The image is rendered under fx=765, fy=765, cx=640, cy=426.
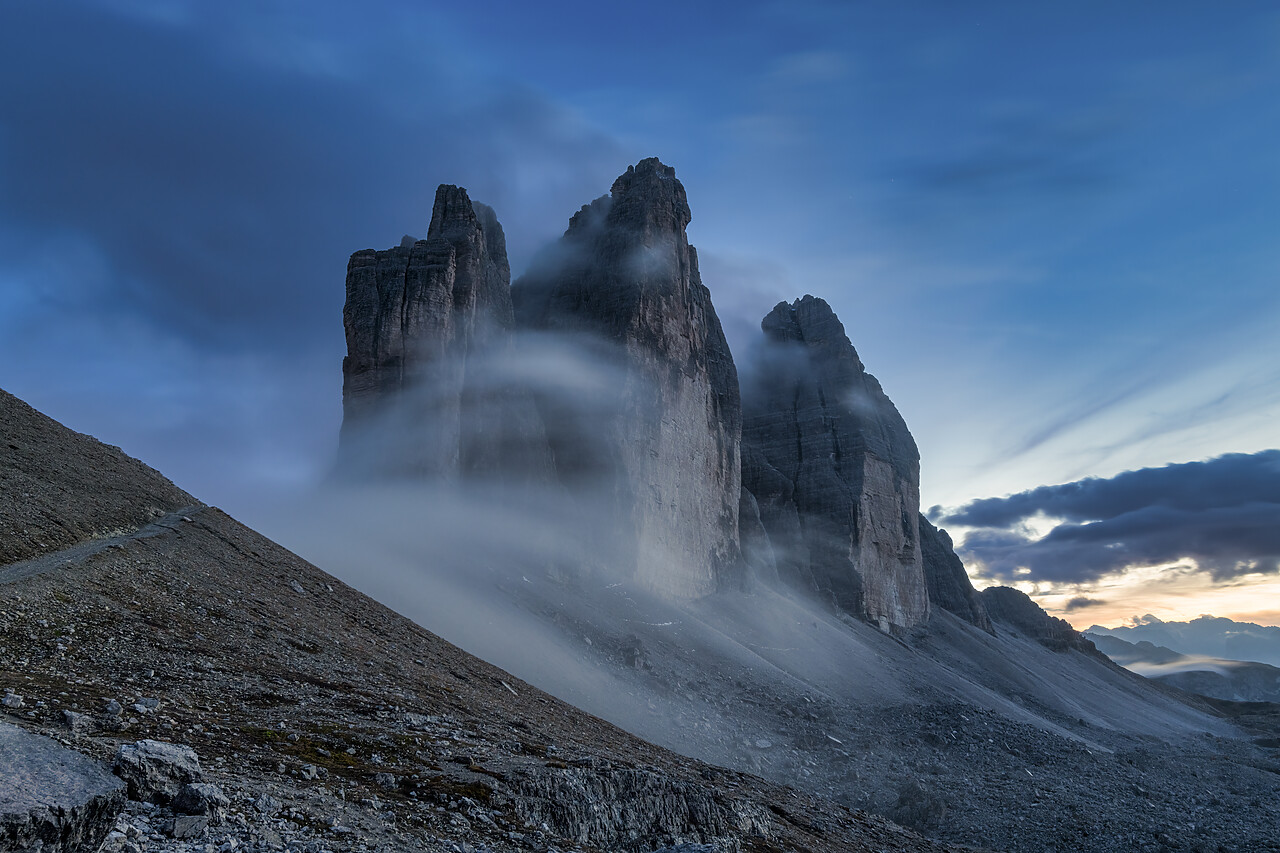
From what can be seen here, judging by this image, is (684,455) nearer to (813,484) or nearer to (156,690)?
(813,484)

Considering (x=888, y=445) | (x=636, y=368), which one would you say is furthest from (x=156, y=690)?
(x=888, y=445)

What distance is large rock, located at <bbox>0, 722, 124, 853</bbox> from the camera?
5.69 metres

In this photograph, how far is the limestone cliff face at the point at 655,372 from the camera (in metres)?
64.9

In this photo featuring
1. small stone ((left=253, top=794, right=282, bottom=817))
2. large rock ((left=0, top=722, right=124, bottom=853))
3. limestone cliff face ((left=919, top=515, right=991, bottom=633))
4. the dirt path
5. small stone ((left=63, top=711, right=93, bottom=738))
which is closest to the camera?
large rock ((left=0, top=722, right=124, bottom=853))

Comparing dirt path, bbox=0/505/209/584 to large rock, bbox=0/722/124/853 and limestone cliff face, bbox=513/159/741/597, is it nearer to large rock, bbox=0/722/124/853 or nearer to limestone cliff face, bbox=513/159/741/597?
large rock, bbox=0/722/124/853

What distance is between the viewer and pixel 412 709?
16828 mm

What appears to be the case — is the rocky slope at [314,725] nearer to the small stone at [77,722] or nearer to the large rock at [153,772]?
the small stone at [77,722]

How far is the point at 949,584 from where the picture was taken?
11856 cm

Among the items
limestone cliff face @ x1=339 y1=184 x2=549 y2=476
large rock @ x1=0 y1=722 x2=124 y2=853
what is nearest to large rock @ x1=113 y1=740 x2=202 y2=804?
large rock @ x1=0 y1=722 x2=124 y2=853

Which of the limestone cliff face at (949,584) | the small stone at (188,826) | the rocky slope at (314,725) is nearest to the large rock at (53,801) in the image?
the rocky slope at (314,725)

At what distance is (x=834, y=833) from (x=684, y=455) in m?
52.2

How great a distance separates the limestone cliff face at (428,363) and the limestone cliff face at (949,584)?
251 ft

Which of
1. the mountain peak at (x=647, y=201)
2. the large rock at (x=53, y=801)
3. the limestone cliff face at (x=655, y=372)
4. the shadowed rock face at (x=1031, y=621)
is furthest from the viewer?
the shadowed rock face at (x=1031, y=621)

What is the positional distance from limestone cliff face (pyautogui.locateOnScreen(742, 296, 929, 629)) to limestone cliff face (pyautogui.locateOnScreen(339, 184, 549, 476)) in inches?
1654
